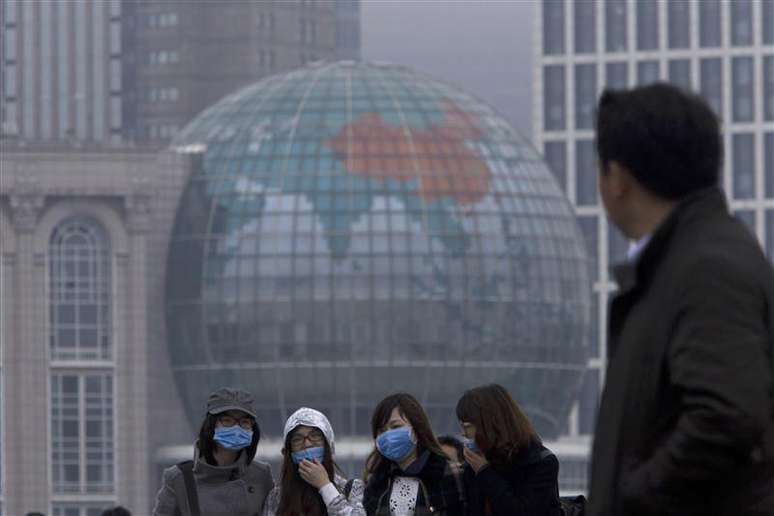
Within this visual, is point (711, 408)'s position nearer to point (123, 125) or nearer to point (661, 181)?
point (661, 181)

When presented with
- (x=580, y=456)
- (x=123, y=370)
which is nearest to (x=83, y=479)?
(x=123, y=370)

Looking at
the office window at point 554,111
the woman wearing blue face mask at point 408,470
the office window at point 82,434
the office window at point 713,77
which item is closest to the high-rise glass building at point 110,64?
the office window at point 554,111

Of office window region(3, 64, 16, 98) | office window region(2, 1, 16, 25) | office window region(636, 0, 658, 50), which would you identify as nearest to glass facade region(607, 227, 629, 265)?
office window region(636, 0, 658, 50)

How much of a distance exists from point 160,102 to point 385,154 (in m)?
71.0

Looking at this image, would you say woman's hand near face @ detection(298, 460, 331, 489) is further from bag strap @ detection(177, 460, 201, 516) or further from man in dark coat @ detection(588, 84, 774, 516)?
man in dark coat @ detection(588, 84, 774, 516)

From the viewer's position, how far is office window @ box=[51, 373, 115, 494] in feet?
302

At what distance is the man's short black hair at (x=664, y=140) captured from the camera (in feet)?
21.2

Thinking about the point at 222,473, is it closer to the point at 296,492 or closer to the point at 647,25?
the point at 296,492

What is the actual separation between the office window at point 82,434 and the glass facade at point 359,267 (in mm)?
3720

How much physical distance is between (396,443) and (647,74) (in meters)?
119

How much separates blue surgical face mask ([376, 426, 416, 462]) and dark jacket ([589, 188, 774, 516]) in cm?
530

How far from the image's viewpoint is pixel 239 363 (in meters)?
93.6

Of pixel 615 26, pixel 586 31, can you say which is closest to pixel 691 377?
pixel 586 31

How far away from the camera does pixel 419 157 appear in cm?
9606
